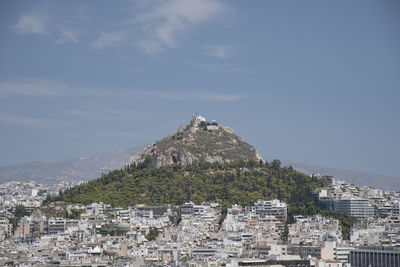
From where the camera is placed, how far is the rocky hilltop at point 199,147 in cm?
17162

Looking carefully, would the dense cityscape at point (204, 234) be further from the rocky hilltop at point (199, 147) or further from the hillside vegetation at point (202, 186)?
the rocky hilltop at point (199, 147)

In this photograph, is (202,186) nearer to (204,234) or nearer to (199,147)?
(199,147)

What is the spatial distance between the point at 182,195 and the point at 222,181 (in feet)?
27.9

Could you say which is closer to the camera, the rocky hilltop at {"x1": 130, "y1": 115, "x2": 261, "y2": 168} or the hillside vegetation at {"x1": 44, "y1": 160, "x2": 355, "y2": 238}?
the hillside vegetation at {"x1": 44, "y1": 160, "x2": 355, "y2": 238}

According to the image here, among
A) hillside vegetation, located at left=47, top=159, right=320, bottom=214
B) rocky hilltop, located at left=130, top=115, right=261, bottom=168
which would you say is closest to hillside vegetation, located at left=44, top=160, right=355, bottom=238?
hillside vegetation, located at left=47, top=159, right=320, bottom=214

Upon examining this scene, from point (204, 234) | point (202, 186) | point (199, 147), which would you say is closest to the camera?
point (204, 234)

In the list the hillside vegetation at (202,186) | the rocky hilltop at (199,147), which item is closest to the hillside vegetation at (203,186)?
the hillside vegetation at (202,186)

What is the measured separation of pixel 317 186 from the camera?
15888cm

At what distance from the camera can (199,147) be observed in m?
175

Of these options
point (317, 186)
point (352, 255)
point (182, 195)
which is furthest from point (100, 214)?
point (352, 255)

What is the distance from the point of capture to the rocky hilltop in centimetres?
17162

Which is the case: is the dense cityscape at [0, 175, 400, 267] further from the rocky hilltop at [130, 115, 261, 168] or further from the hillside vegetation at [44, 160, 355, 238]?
the rocky hilltop at [130, 115, 261, 168]

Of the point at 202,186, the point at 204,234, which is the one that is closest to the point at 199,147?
the point at 202,186

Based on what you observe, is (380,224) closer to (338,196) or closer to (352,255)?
(338,196)
